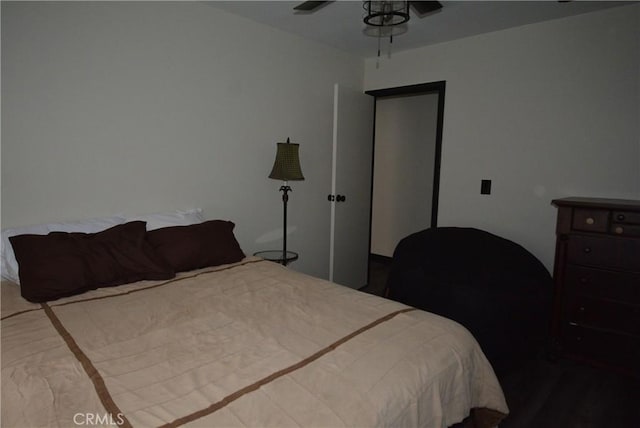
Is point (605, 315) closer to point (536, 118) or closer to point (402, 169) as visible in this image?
point (536, 118)

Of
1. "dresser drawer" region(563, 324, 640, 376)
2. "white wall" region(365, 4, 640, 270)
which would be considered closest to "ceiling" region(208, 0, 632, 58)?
"white wall" region(365, 4, 640, 270)

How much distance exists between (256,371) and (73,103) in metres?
1.82

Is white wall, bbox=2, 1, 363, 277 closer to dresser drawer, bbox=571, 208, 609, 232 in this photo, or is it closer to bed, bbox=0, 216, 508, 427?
bed, bbox=0, 216, 508, 427

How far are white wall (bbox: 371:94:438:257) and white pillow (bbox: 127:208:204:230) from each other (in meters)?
2.82

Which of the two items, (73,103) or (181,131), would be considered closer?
(73,103)

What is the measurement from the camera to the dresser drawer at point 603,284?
217cm

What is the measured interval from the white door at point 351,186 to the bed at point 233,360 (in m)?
1.58

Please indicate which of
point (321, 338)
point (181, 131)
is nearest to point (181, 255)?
point (181, 131)

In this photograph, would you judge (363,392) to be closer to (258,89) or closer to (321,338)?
(321,338)

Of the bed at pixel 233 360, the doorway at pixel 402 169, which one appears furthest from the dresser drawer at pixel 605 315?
the doorway at pixel 402 169

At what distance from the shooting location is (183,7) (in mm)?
2363

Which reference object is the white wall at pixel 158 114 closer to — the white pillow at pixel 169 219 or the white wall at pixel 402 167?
the white pillow at pixel 169 219

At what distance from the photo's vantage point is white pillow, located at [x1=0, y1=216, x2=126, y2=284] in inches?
67.7

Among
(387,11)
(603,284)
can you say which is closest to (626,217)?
(603,284)
